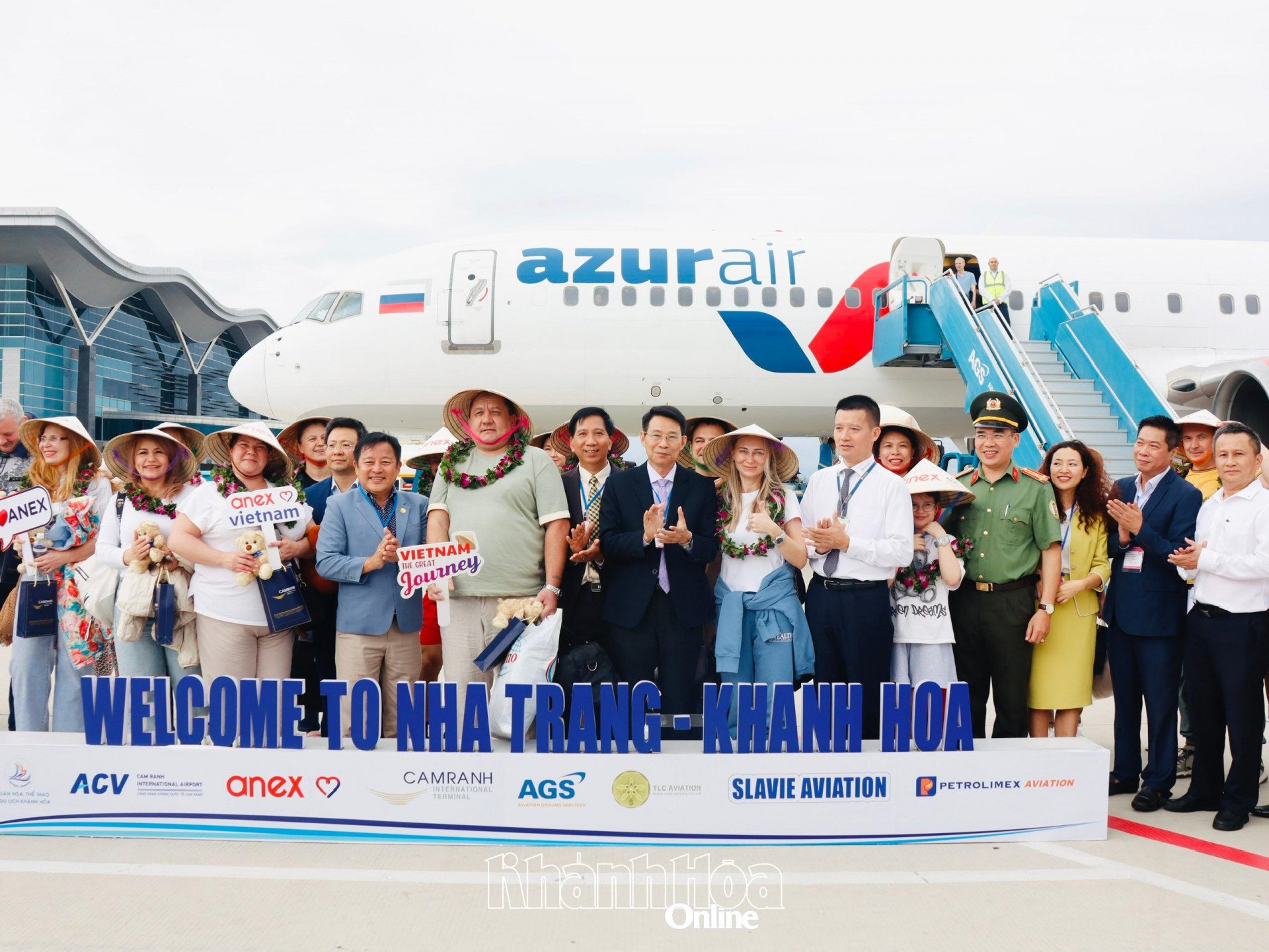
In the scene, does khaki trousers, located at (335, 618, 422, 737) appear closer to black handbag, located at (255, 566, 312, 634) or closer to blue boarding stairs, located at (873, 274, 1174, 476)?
black handbag, located at (255, 566, 312, 634)

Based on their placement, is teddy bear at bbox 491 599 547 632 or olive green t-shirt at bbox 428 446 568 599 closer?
teddy bear at bbox 491 599 547 632

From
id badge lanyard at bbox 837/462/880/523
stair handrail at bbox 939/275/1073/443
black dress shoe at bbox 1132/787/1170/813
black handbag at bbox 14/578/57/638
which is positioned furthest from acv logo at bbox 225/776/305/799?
stair handrail at bbox 939/275/1073/443

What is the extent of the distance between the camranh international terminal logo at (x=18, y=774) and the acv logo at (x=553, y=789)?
2025mm

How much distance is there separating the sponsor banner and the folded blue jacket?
568mm

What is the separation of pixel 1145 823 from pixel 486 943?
2968mm

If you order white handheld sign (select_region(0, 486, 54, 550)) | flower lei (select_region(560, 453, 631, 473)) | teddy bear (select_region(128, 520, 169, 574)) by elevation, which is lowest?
teddy bear (select_region(128, 520, 169, 574))

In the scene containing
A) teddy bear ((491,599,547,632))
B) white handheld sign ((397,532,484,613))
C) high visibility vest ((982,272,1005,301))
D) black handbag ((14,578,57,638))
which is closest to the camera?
white handheld sign ((397,532,484,613))

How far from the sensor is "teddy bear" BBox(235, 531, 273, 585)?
4.16 meters

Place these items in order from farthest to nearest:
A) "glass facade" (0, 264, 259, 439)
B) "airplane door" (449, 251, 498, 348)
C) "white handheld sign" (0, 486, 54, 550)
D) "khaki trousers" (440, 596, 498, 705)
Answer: "glass facade" (0, 264, 259, 439)
"airplane door" (449, 251, 498, 348)
"white handheld sign" (0, 486, 54, 550)
"khaki trousers" (440, 596, 498, 705)

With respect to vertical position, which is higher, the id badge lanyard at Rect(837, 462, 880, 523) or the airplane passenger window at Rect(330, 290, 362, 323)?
the airplane passenger window at Rect(330, 290, 362, 323)

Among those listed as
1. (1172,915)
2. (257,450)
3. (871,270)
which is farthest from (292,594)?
(871,270)

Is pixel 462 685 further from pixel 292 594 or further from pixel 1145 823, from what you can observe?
pixel 1145 823

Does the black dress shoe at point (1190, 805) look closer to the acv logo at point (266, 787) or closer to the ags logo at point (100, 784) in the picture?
the acv logo at point (266, 787)

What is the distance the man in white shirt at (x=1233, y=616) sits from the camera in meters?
4.15
